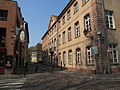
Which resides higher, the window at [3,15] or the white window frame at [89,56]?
the window at [3,15]

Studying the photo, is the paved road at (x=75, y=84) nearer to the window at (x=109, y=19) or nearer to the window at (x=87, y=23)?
the window at (x=109, y=19)

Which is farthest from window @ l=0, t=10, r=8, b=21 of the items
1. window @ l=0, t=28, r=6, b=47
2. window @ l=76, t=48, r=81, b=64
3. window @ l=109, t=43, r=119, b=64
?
window @ l=109, t=43, r=119, b=64

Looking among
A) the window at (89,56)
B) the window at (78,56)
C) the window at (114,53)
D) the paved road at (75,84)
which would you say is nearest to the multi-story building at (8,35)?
the paved road at (75,84)

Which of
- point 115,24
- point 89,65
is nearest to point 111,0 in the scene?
point 115,24

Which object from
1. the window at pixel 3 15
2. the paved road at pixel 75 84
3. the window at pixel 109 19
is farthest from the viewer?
the window at pixel 3 15

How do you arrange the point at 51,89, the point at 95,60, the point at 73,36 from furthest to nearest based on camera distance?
the point at 73,36, the point at 95,60, the point at 51,89

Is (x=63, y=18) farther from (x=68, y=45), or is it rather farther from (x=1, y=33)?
→ (x=1, y=33)

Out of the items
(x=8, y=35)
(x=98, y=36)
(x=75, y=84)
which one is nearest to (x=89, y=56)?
(x=98, y=36)

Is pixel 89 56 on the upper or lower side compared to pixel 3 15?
lower

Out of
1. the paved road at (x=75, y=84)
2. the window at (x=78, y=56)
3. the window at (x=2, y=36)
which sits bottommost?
the paved road at (x=75, y=84)

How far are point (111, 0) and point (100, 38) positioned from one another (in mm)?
4829

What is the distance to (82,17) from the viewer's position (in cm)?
1838

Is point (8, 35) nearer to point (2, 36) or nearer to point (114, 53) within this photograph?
point (2, 36)

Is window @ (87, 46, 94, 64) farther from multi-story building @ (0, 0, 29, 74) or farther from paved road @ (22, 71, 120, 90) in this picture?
multi-story building @ (0, 0, 29, 74)
